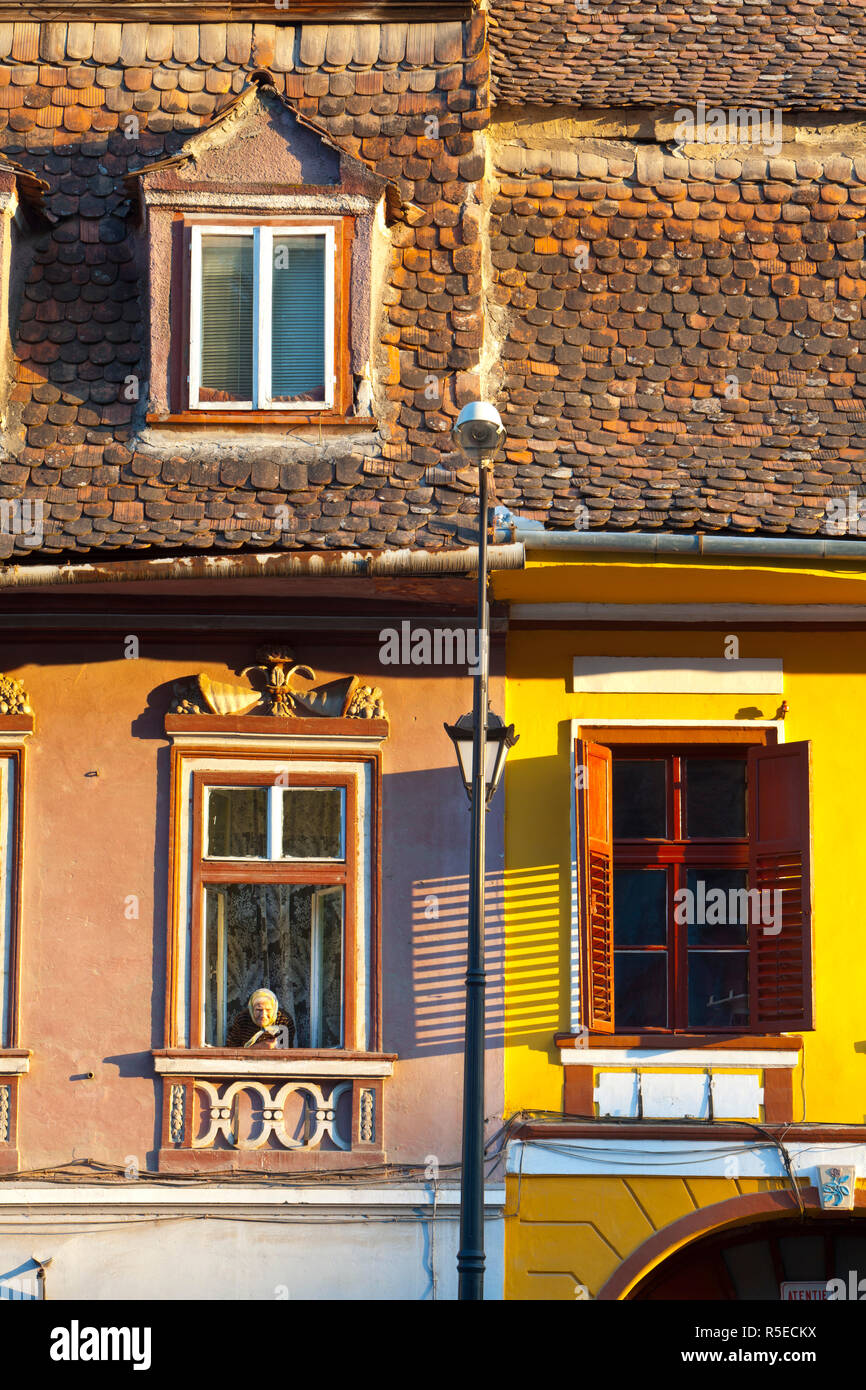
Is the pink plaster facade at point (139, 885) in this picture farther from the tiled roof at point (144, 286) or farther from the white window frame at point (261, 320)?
the white window frame at point (261, 320)

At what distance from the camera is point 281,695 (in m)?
12.3

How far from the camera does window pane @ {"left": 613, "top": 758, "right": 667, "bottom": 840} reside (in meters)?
12.6

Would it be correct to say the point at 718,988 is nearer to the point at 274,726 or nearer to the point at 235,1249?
the point at 274,726

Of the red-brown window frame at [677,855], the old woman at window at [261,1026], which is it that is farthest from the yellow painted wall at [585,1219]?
the old woman at window at [261,1026]

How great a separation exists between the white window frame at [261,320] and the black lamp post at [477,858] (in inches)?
89.3

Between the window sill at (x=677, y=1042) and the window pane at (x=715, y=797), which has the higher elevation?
the window pane at (x=715, y=797)

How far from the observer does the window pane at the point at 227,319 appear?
1267 centimetres

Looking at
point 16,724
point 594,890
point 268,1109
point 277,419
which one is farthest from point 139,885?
point 277,419

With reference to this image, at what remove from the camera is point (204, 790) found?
1226 cm

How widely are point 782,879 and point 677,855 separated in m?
0.71

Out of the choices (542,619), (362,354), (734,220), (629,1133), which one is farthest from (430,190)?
(629,1133)

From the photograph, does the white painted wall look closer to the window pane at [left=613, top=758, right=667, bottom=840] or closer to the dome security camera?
the window pane at [left=613, top=758, right=667, bottom=840]

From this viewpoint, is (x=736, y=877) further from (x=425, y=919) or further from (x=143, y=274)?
(x=143, y=274)

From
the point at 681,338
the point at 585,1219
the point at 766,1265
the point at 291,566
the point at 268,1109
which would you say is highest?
the point at 681,338
